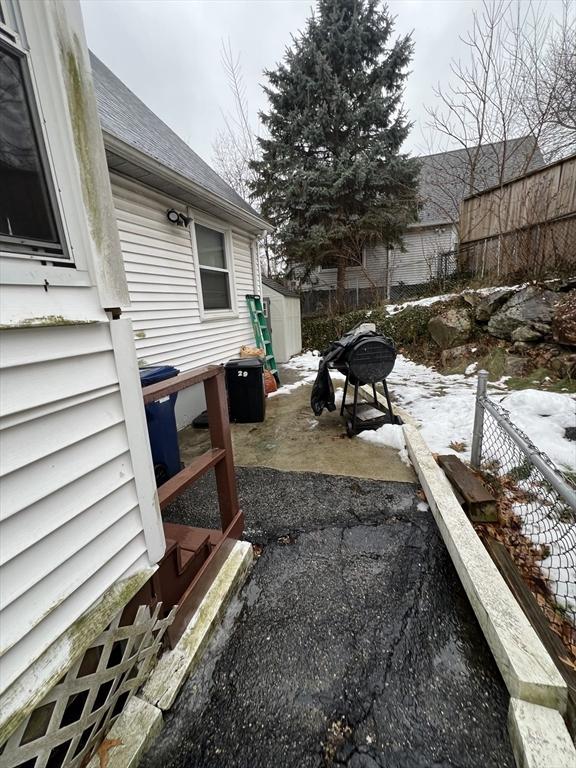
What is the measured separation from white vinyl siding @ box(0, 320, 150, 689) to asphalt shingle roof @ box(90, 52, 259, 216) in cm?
294

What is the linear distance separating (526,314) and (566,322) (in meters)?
0.96

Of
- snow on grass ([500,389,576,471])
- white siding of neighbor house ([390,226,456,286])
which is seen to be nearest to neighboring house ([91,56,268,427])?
snow on grass ([500,389,576,471])

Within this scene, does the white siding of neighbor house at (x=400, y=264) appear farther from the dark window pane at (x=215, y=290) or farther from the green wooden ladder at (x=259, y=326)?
the dark window pane at (x=215, y=290)

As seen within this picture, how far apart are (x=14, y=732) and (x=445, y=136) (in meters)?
15.0

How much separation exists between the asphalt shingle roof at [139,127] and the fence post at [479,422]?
12.7 ft

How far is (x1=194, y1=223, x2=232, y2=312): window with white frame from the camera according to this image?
195 inches

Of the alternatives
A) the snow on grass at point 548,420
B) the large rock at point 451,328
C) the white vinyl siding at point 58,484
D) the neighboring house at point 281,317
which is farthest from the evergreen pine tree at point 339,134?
the white vinyl siding at point 58,484

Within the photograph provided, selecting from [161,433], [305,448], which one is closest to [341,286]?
[305,448]

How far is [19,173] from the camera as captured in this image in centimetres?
98

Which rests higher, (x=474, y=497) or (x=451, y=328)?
(x=451, y=328)

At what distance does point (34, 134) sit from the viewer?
3.29ft

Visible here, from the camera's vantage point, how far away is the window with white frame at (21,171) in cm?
94

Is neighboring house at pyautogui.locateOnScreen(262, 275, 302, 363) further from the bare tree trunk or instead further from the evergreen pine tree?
the evergreen pine tree

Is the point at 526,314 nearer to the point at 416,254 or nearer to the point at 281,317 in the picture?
the point at 281,317
